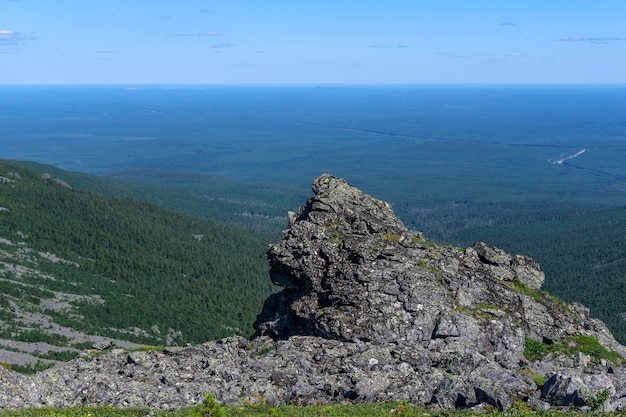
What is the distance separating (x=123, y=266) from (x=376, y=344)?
298ft

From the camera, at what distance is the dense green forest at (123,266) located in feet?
306

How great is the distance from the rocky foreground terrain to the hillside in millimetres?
41810

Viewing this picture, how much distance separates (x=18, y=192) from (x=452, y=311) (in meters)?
122

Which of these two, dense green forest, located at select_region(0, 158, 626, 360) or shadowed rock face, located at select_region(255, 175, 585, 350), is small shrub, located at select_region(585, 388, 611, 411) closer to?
shadowed rock face, located at select_region(255, 175, 585, 350)

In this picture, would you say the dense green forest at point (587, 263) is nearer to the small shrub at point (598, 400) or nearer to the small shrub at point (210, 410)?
the small shrub at point (598, 400)

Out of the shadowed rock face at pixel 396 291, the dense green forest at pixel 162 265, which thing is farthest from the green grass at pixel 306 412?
the dense green forest at pixel 162 265

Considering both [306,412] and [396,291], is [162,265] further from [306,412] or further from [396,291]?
[306,412]

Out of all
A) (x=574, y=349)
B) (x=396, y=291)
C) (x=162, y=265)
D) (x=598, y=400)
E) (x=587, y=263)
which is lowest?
(x=587, y=263)

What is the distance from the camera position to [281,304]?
4438cm

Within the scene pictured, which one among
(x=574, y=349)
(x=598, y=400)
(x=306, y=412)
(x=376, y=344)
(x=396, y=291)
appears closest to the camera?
(x=306, y=412)

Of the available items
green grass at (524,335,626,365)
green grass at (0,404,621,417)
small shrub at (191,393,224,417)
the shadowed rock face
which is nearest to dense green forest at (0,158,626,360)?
the shadowed rock face

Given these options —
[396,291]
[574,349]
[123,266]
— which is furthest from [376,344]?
[123,266]

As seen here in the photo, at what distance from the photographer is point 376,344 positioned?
1422 inches

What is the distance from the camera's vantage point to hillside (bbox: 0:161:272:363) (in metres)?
87.7
